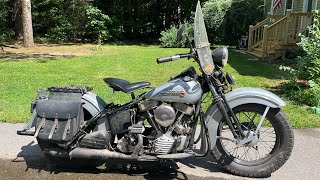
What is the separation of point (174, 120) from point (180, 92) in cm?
29

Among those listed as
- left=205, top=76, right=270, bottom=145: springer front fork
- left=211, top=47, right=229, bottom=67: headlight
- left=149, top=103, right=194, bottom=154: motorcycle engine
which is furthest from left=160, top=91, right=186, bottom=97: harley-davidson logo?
left=211, top=47, right=229, bottom=67: headlight

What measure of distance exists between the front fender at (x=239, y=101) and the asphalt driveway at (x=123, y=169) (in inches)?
18.6

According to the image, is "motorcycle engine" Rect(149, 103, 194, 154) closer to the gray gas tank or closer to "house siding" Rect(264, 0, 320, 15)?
the gray gas tank

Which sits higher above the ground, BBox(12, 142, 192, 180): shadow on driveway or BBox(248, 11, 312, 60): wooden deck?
BBox(248, 11, 312, 60): wooden deck

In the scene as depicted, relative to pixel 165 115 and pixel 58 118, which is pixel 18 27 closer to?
pixel 58 118

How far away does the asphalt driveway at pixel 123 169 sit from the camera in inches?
141

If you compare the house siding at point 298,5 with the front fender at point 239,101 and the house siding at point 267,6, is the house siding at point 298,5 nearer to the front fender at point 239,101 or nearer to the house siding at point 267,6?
the house siding at point 267,6

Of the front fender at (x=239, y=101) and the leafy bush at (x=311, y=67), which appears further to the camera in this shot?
the leafy bush at (x=311, y=67)

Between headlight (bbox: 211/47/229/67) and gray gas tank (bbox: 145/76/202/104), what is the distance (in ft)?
0.94

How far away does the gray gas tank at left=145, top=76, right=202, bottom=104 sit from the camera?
333 centimetres

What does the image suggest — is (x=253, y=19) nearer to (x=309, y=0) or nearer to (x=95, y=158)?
(x=309, y=0)

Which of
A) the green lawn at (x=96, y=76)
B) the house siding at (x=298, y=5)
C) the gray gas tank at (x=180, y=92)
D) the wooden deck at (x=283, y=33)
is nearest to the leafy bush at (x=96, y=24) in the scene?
the green lawn at (x=96, y=76)

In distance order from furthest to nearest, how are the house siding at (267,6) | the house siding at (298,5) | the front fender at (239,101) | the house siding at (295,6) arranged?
the house siding at (267,6)
the house siding at (298,5)
the house siding at (295,6)
the front fender at (239,101)

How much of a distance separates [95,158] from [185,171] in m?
0.96
